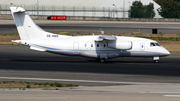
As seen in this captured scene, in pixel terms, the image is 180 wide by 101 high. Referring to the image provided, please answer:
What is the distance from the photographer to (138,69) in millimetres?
28547

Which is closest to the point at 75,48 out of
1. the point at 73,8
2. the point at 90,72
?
the point at 90,72

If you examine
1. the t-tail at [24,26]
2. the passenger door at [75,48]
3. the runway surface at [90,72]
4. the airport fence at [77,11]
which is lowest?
the runway surface at [90,72]

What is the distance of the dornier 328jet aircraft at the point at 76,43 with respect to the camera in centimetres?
3189

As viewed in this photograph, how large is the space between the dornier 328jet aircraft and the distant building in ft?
304

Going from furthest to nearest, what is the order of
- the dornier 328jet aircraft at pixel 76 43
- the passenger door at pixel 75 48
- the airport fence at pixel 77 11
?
1. the airport fence at pixel 77 11
2. the passenger door at pixel 75 48
3. the dornier 328jet aircraft at pixel 76 43

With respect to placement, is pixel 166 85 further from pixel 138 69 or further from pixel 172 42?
pixel 172 42

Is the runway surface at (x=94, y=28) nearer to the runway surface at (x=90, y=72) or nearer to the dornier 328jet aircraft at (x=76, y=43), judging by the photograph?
the dornier 328jet aircraft at (x=76, y=43)

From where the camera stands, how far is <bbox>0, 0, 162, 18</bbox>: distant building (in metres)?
125

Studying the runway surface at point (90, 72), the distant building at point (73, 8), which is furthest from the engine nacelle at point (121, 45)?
the distant building at point (73, 8)

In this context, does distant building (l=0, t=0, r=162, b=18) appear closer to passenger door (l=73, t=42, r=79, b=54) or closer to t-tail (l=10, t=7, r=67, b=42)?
t-tail (l=10, t=7, r=67, b=42)

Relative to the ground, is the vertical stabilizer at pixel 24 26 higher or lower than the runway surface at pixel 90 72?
higher

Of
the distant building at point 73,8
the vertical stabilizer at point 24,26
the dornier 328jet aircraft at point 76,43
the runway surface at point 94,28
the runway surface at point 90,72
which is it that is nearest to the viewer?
the runway surface at point 90,72

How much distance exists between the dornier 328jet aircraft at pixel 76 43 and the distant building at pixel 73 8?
92.6 meters

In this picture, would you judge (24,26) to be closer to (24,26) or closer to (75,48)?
(24,26)
